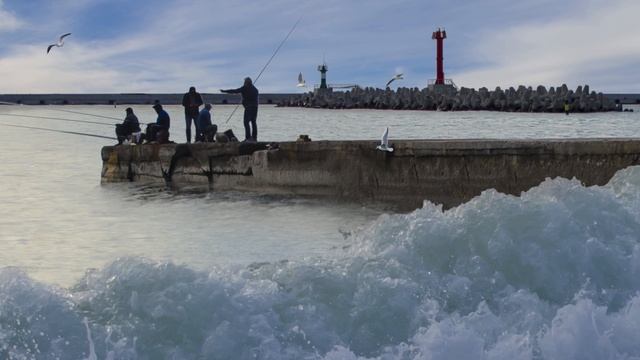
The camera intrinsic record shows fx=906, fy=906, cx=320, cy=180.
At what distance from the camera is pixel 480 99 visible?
7312 cm

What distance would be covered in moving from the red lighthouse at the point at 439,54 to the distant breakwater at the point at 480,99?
0.96 meters

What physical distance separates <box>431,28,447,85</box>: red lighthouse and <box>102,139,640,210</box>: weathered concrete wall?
58.1 m

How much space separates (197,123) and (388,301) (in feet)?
41.1

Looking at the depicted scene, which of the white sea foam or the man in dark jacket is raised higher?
the man in dark jacket

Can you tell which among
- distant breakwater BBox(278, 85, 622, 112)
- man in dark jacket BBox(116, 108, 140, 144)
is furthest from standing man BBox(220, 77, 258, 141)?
distant breakwater BBox(278, 85, 622, 112)

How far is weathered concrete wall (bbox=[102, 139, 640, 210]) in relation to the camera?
11.6 metres

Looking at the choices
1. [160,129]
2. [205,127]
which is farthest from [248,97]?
[160,129]

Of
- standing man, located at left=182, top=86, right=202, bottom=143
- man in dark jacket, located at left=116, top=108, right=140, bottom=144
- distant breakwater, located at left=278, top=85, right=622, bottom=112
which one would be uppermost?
standing man, located at left=182, top=86, right=202, bottom=143

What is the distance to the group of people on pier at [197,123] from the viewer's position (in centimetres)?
1702

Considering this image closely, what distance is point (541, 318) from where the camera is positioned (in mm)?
6109

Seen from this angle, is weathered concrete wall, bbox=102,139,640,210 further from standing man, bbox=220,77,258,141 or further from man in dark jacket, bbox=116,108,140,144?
man in dark jacket, bbox=116,108,140,144

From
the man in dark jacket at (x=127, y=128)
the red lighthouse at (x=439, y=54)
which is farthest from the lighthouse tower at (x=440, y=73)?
the man in dark jacket at (x=127, y=128)

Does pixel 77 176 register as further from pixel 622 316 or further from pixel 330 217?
pixel 622 316

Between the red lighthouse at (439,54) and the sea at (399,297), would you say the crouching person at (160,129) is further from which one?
the red lighthouse at (439,54)
